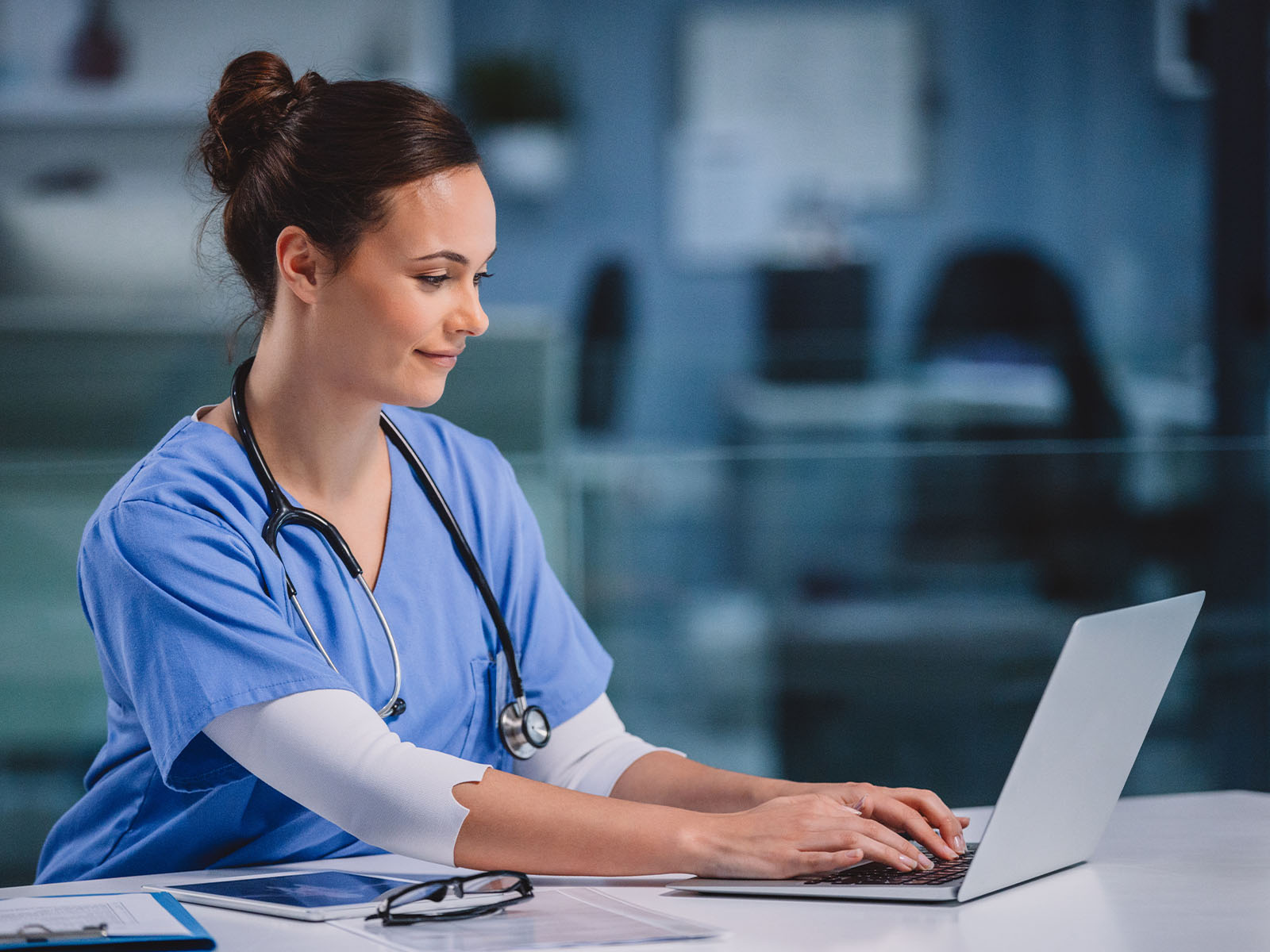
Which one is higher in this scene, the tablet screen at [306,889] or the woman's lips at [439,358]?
the woman's lips at [439,358]

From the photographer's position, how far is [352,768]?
0.99 metres

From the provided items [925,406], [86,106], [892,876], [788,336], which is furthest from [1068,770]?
[86,106]

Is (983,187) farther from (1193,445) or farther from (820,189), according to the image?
(1193,445)

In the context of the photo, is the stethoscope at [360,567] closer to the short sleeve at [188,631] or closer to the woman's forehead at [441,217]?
the short sleeve at [188,631]

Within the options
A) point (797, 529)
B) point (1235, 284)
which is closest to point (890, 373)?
point (797, 529)

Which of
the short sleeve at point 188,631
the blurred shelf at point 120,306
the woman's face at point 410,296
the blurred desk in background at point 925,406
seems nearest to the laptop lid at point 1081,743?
the short sleeve at point 188,631

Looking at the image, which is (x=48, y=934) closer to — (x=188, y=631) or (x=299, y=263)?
(x=188, y=631)

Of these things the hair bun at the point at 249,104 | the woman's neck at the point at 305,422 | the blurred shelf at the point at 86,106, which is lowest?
the woman's neck at the point at 305,422

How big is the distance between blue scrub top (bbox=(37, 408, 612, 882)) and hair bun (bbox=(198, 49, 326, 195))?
238 millimetres

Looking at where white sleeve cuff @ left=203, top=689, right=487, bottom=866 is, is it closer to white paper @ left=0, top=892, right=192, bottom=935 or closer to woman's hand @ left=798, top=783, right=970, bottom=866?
white paper @ left=0, top=892, right=192, bottom=935

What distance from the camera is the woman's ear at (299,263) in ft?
3.90

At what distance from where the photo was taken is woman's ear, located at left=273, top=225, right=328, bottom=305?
3.90 ft

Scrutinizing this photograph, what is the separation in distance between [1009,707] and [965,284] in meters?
2.30

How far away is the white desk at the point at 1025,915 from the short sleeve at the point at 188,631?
0.12m
